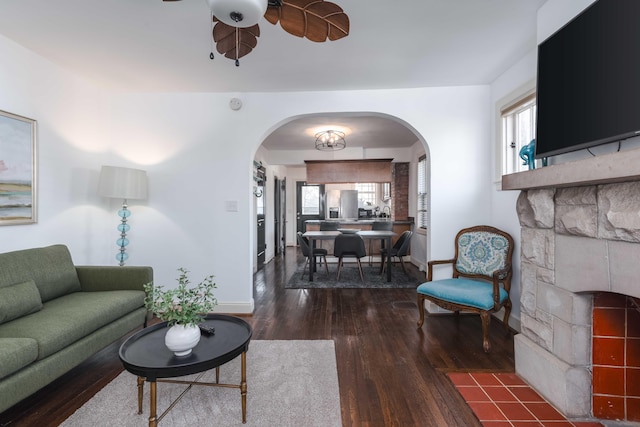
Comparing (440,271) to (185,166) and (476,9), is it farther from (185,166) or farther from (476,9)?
(185,166)

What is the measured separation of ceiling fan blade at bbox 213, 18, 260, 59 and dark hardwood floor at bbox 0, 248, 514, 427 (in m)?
2.22

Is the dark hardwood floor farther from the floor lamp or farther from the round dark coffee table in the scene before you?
the floor lamp

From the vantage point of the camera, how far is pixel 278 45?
2514 millimetres

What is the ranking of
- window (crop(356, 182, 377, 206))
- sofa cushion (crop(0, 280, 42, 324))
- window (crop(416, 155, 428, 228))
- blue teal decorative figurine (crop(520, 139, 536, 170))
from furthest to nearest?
window (crop(356, 182, 377, 206))
window (crop(416, 155, 428, 228))
blue teal decorative figurine (crop(520, 139, 536, 170))
sofa cushion (crop(0, 280, 42, 324))

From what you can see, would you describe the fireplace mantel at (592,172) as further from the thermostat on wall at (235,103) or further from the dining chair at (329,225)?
the dining chair at (329,225)

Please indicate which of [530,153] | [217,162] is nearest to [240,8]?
[530,153]

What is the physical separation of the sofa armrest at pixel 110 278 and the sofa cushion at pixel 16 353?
3.48 ft

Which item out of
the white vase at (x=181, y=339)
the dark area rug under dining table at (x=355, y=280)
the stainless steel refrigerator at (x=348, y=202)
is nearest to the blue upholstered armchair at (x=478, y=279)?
the dark area rug under dining table at (x=355, y=280)

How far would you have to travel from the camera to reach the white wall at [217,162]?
11.1ft

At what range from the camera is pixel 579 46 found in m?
1.58

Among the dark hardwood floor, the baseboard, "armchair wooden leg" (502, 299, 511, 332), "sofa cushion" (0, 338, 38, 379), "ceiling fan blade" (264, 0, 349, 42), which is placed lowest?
the dark hardwood floor

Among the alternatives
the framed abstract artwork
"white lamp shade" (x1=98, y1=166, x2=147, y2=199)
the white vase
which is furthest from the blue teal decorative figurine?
the framed abstract artwork

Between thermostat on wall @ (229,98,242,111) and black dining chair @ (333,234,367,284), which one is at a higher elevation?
thermostat on wall @ (229,98,242,111)

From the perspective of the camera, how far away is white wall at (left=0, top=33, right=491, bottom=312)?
338 cm
